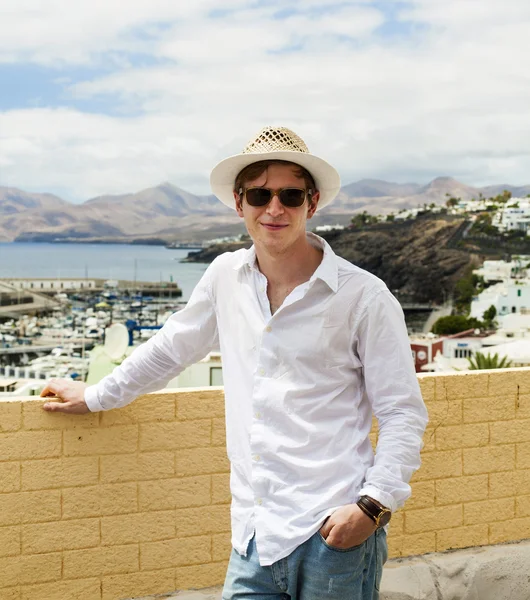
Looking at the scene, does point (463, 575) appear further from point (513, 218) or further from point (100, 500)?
point (513, 218)

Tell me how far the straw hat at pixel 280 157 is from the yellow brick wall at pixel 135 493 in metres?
1.04

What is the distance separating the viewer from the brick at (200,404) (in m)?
2.63

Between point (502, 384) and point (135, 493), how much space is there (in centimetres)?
147

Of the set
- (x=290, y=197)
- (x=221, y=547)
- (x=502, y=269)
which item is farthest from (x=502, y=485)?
(x=502, y=269)

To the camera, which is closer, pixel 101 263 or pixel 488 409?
pixel 488 409

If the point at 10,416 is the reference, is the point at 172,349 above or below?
above

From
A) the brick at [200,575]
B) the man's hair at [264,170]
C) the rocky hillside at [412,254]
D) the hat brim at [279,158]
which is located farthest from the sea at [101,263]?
the man's hair at [264,170]

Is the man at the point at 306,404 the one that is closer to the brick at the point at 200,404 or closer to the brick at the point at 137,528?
the brick at the point at 200,404

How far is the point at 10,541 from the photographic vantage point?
98.0 inches

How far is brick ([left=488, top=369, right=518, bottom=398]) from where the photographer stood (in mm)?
3031

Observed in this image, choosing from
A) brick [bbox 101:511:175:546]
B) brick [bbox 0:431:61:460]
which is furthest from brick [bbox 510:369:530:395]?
brick [bbox 0:431:61:460]

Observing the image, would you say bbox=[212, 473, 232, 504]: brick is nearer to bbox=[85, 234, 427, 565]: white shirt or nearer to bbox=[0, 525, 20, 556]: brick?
bbox=[0, 525, 20, 556]: brick

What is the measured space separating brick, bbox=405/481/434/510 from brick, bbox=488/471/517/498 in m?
0.27

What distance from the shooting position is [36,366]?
6144 centimetres
